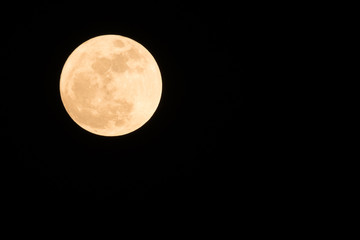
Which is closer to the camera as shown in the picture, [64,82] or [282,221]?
[64,82]

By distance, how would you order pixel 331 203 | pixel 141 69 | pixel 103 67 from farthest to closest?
pixel 331 203 → pixel 141 69 → pixel 103 67

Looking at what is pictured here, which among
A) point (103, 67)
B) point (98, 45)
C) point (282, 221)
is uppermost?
point (98, 45)

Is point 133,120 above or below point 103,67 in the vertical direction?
below

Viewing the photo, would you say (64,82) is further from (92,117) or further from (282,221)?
(282,221)

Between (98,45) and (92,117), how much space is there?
788 millimetres

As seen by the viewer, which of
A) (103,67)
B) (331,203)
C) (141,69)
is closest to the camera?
(103,67)

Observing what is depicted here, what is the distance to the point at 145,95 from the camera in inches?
124

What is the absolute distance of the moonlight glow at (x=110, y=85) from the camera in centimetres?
292

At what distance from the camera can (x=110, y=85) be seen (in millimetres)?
2900

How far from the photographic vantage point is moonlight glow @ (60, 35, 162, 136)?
9.59 ft

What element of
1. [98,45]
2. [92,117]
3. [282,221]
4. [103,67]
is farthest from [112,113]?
[282,221]

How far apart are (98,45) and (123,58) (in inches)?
13.5

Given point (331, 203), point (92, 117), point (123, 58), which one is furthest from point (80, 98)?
point (331, 203)

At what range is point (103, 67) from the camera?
9.59 feet
